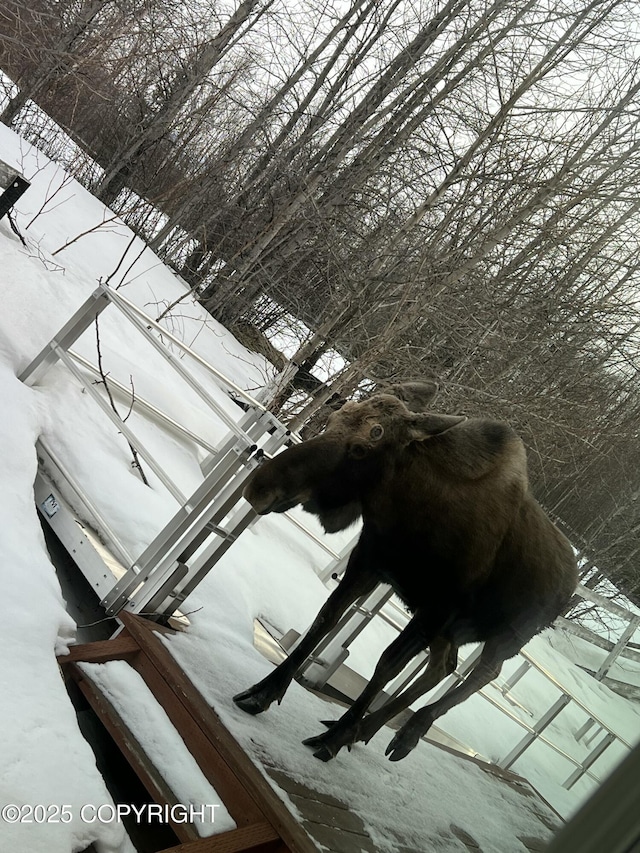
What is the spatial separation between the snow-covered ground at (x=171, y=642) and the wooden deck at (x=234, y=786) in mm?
45

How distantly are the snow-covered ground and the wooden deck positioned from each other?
4cm

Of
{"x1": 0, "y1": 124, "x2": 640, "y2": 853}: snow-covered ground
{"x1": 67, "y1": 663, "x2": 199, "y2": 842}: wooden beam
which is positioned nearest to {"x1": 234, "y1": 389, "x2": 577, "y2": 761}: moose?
{"x1": 0, "y1": 124, "x2": 640, "y2": 853}: snow-covered ground

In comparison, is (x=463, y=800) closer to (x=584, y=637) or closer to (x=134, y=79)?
(x=584, y=637)

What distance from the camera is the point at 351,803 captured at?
179cm

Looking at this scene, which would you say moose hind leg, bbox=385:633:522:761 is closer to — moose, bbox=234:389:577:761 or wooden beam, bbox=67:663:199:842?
moose, bbox=234:389:577:761

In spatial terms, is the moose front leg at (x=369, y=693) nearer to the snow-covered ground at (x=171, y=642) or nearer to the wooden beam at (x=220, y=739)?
the snow-covered ground at (x=171, y=642)

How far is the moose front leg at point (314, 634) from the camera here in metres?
1.99

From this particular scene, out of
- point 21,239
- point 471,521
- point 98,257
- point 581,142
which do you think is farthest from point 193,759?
point 98,257

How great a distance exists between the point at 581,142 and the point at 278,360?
3.28 metres

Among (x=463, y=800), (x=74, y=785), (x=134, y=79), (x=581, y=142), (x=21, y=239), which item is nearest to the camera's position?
(x=74, y=785)

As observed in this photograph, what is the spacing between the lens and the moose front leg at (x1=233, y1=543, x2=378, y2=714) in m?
1.99

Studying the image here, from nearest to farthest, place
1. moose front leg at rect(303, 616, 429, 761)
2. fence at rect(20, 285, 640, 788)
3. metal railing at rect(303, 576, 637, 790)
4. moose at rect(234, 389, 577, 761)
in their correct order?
1. metal railing at rect(303, 576, 637, 790)
2. moose at rect(234, 389, 577, 761)
3. moose front leg at rect(303, 616, 429, 761)
4. fence at rect(20, 285, 640, 788)

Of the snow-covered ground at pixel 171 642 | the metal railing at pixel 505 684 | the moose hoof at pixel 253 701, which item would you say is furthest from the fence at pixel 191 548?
the moose hoof at pixel 253 701

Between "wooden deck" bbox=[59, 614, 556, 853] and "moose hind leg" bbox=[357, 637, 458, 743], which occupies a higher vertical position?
"moose hind leg" bbox=[357, 637, 458, 743]
